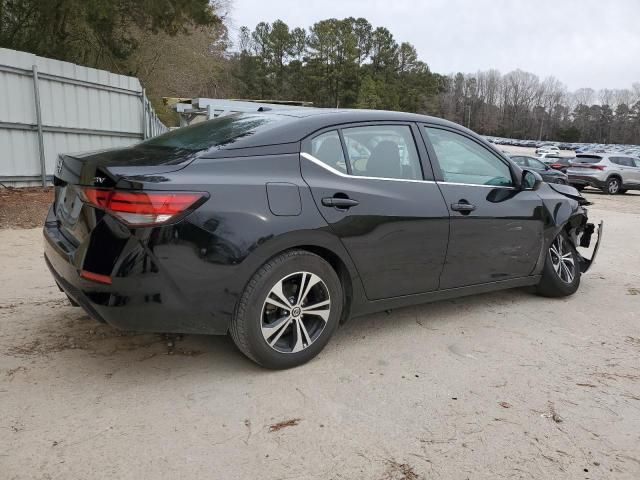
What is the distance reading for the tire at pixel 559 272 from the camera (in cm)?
488

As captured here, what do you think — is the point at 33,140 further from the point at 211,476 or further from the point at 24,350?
the point at 211,476

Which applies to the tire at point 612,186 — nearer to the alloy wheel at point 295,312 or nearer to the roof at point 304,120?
the roof at point 304,120

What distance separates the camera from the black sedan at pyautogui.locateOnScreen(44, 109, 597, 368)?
2820mm

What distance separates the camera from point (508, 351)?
377 centimetres

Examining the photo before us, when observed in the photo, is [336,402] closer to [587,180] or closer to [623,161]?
[587,180]

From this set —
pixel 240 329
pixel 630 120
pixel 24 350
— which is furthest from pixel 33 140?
pixel 630 120

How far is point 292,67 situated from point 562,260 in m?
91.2

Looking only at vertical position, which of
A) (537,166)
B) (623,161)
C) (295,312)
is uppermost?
(623,161)

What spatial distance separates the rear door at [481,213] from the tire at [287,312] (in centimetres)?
105

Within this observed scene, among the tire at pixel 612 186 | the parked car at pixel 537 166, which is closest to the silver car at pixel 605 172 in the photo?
the tire at pixel 612 186

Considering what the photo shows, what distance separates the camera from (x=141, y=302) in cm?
282

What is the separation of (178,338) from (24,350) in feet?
3.05

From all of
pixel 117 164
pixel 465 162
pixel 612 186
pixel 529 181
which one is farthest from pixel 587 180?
pixel 117 164

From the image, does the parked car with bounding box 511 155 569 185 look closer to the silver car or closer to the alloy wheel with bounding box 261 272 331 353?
the silver car
